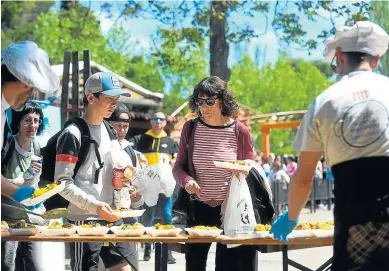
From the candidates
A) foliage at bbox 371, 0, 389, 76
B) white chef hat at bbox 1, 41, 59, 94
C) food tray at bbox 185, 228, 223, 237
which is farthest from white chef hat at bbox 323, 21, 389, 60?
foliage at bbox 371, 0, 389, 76

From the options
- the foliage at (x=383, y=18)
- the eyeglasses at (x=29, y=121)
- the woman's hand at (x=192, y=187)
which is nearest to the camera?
the woman's hand at (x=192, y=187)

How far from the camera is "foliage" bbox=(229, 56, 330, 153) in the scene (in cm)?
6781

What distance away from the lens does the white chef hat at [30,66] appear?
4770mm

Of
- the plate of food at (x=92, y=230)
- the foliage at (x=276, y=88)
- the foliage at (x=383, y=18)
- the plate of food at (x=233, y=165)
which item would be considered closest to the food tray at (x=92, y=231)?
the plate of food at (x=92, y=230)

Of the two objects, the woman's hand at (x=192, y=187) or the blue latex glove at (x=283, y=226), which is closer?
the blue latex glove at (x=283, y=226)

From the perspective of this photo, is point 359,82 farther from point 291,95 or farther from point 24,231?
point 291,95

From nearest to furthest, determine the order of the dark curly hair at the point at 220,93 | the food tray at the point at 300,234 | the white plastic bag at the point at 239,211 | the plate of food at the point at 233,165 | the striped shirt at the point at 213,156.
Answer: the food tray at the point at 300,234 < the white plastic bag at the point at 239,211 < the plate of food at the point at 233,165 < the striped shirt at the point at 213,156 < the dark curly hair at the point at 220,93

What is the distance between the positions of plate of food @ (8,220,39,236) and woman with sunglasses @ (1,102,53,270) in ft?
1.59

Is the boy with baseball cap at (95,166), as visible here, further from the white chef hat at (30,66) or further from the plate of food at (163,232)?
the white chef hat at (30,66)

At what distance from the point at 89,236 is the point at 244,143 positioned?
4.90 feet

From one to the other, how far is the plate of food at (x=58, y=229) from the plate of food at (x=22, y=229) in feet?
0.26

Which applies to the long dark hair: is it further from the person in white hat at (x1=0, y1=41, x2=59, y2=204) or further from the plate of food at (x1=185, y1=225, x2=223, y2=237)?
the person in white hat at (x1=0, y1=41, x2=59, y2=204)

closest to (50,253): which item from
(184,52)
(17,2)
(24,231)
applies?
(24,231)

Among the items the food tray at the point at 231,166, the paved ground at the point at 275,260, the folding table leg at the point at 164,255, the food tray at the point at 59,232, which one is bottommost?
the paved ground at the point at 275,260
